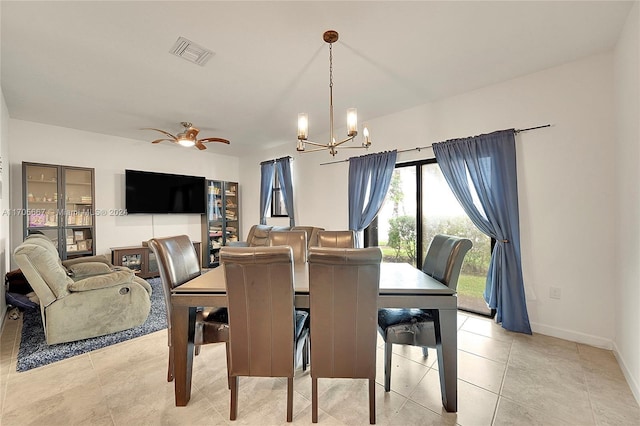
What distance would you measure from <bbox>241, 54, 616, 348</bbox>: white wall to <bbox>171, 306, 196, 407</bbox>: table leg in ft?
10.6

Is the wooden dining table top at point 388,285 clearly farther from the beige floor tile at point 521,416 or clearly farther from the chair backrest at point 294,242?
the beige floor tile at point 521,416

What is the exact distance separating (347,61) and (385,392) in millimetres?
2783

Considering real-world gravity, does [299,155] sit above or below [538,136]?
above

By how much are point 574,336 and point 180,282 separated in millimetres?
3610

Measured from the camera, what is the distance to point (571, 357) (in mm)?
2234

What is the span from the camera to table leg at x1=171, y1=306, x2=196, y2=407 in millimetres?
1671

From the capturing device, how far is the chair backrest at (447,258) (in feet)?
5.92

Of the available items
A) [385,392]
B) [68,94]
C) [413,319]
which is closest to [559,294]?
[413,319]

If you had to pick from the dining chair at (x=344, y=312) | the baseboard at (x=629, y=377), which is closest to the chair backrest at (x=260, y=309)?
the dining chair at (x=344, y=312)

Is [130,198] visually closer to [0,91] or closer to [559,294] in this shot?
[0,91]

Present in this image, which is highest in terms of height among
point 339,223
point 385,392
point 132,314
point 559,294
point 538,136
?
point 538,136

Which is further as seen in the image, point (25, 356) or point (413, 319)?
point (25, 356)

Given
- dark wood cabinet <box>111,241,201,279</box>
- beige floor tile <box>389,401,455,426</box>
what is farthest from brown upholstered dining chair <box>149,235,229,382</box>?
dark wood cabinet <box>111,241,201,279</box>

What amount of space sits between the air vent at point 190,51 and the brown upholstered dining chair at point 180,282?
5.35 feet
